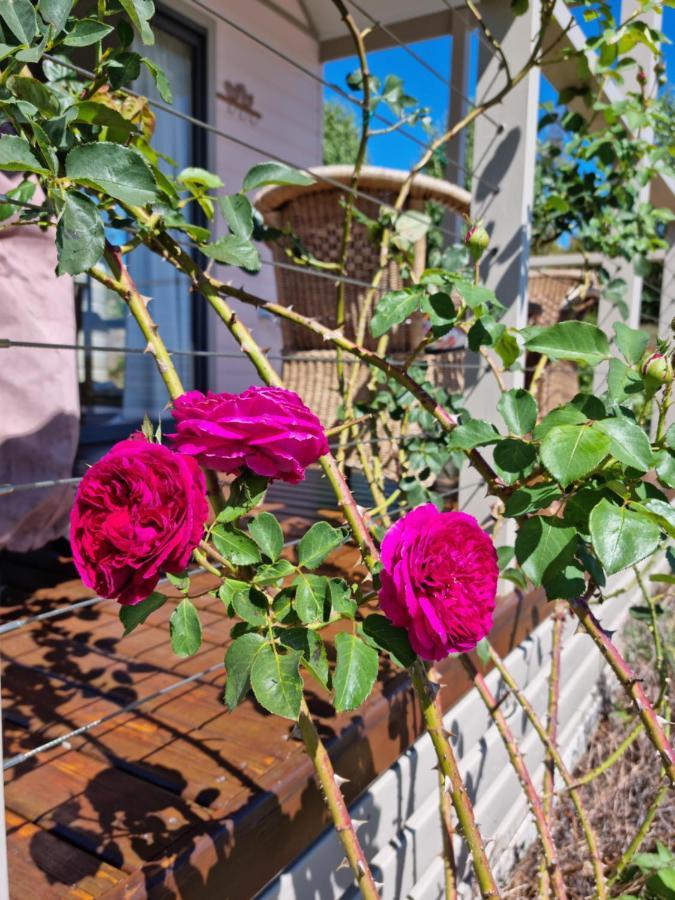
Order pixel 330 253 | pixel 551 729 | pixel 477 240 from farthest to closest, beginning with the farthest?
pixel 330 253 → pixel 551 729 → pixel 477 240

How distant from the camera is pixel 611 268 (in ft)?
11.9

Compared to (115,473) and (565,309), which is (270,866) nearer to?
(115,473)

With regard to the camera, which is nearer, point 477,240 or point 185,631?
point 185,631

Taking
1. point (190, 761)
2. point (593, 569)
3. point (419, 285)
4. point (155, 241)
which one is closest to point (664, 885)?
point (593, 569)

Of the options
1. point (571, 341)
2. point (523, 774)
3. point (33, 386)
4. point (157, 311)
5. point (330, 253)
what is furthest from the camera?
point (157, 311)

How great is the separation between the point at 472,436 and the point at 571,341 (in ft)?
0.50

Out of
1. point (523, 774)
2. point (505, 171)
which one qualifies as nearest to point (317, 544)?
point (523, 774)

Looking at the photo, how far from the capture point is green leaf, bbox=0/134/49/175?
57cm

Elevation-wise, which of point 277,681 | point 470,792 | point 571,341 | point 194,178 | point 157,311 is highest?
point 157,311

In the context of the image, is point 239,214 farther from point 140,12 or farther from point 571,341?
point 571,341

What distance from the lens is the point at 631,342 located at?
819 millimetres

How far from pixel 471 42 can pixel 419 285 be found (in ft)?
14.2

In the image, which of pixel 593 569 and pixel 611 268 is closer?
pixel 593 569

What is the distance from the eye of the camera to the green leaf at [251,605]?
0.69 metres
